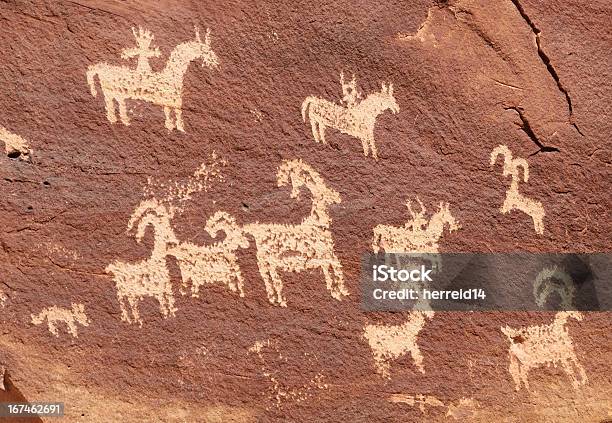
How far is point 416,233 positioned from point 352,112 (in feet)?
1.14

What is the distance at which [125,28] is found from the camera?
1896 millimetres

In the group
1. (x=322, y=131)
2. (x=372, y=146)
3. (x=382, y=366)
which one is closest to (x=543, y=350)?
(x=382, y=366)

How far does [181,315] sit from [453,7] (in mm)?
1051

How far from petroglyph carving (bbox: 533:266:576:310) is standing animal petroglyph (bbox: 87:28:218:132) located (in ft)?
3.27

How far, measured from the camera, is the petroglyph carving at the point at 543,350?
6.37 feet

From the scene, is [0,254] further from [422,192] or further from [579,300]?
[579,300]

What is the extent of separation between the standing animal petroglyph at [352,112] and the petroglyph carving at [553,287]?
1.75ft

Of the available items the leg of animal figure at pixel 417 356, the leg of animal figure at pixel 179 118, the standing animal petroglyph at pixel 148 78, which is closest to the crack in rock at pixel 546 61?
the leg of animal figure at pixel 417 356

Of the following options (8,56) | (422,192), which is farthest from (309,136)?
(8,56)

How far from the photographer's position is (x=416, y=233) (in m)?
1.93

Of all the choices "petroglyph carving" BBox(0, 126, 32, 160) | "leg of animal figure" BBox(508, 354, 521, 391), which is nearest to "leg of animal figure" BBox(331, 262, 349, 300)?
"leg of animal figure" BBox(508, 354, 521, 391)

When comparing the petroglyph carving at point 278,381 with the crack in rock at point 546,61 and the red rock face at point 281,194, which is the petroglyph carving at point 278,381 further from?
the crack in rock at point 546,61

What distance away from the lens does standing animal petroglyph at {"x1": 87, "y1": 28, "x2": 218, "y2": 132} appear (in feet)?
6.20

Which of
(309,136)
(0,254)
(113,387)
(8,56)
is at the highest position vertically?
(8,56)
